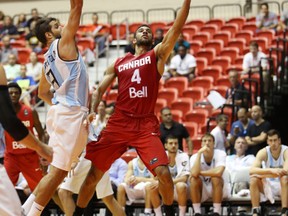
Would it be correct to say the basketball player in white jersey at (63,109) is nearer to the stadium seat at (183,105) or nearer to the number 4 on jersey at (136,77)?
the number 4 on jersey at (136,77)

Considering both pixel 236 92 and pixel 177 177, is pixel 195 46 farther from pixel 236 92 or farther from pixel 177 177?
pixel 177 177

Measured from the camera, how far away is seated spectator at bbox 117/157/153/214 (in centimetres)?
1188

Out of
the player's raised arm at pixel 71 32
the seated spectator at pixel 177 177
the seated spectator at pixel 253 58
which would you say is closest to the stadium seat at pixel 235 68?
the seated spectator at pixel 253 58

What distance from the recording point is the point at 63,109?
858 cm

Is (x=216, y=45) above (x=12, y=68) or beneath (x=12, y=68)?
above

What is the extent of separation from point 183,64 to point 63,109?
9.25m

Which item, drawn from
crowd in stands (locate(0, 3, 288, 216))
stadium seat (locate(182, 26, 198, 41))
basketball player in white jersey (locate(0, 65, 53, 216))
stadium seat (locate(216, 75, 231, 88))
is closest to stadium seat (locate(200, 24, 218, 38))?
crowd in stands (locate(0, 3, 288, 216))

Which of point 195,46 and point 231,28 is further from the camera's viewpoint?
point 231,28

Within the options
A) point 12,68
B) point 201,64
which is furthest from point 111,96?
point 12,68

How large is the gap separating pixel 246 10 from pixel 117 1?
4.18 m

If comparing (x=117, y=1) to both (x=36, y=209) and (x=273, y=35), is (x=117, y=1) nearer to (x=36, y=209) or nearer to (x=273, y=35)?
(x=273, y=35)

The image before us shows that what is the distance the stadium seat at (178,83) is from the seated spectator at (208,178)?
5.08 meters

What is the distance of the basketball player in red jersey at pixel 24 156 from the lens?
35.2 ft

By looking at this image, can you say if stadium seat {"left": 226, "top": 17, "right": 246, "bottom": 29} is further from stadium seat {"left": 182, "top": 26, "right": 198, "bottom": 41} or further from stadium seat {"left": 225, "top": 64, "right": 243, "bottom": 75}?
stadium seat {"left": 225, "top": 64, "right": 243, "bottom": 75}
